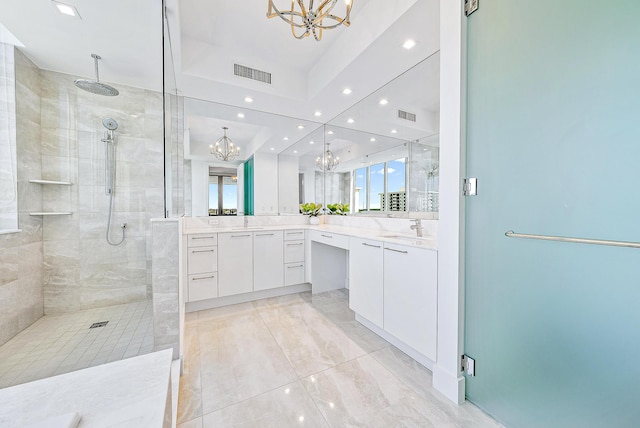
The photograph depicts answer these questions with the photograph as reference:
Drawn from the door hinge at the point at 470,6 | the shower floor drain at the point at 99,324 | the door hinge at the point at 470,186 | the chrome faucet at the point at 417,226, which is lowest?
the shower floor drain at the point at 99,324

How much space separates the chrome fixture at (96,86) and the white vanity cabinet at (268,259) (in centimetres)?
204

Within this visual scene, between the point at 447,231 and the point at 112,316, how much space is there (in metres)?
2.95

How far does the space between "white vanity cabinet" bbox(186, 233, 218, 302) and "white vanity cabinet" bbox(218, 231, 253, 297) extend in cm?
6

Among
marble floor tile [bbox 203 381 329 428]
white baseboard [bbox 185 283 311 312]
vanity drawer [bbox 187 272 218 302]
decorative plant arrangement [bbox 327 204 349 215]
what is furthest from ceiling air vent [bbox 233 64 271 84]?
marble floor tile [bbox 203 381 329 428]

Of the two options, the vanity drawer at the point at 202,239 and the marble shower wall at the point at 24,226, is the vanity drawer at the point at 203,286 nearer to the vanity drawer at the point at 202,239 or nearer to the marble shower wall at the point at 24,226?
the vanity drawer at the point at 202,239

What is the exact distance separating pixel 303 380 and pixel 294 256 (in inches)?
65.8

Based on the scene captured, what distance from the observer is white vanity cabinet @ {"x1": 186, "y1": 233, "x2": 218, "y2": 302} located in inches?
101

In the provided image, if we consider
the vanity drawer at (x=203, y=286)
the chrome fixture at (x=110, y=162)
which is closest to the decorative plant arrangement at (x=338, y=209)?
the vanity drawer at (x=203, y=286)

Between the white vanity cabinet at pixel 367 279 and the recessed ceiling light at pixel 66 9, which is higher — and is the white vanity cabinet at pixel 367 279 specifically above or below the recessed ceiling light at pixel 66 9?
below

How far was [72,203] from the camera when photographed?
231 cm

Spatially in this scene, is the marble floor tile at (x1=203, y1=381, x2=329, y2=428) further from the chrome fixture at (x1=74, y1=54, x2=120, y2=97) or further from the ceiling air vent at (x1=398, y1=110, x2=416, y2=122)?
the chrome fixture at (x1=74, y1=54, x2=120, y2=97)

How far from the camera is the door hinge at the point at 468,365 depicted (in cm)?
136

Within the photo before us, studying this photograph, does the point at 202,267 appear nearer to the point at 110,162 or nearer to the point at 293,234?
the point at 293,234

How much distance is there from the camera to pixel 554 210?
1036mm
